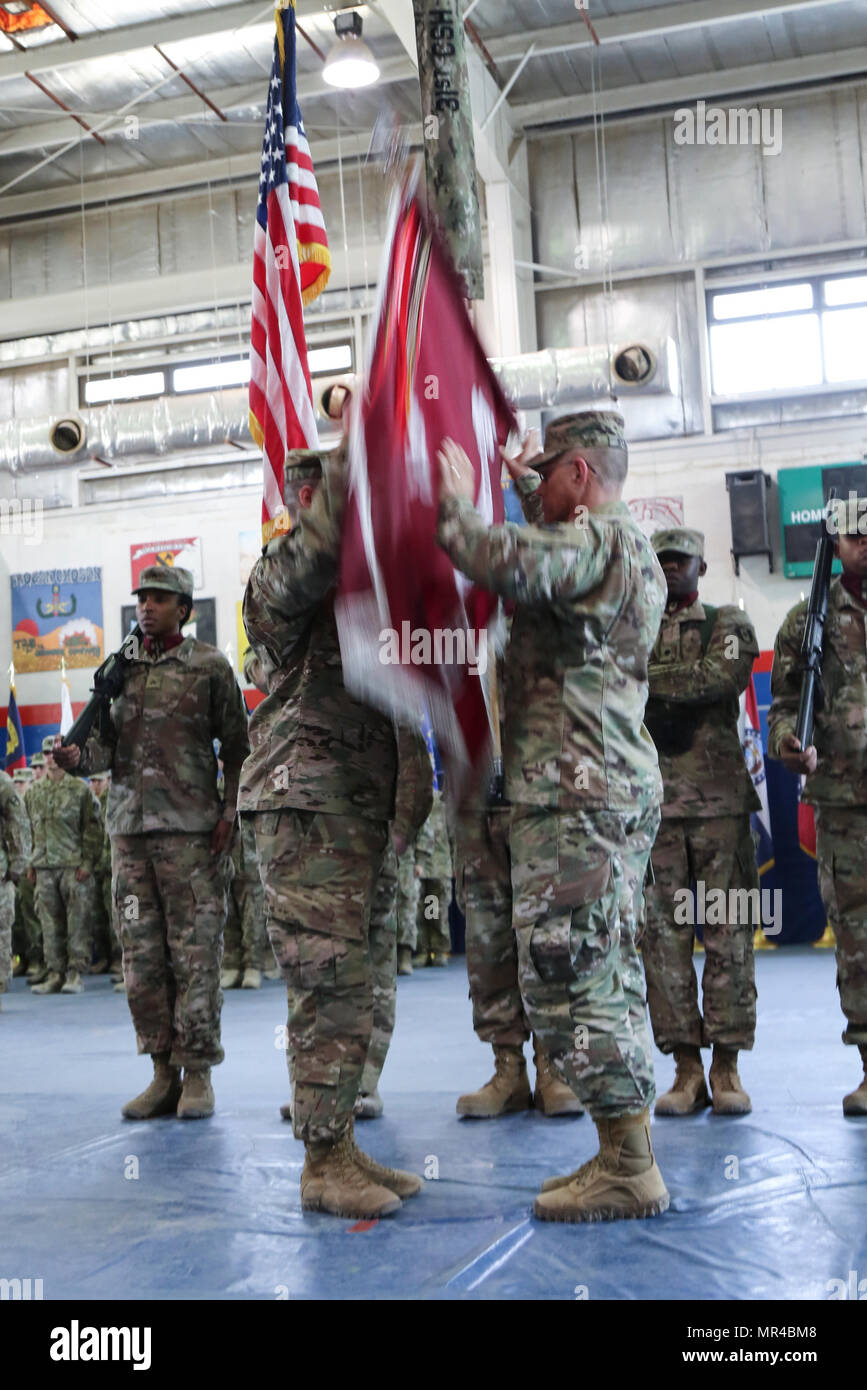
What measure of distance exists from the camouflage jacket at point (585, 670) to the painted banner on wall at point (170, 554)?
33.9 feet

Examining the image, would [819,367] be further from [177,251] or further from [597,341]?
[177,251]

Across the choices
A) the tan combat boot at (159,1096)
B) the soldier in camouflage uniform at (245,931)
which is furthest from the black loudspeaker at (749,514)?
the tan combat boot at (159,1096)

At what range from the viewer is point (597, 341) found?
12219mm

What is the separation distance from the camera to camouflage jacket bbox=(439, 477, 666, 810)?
282 cm

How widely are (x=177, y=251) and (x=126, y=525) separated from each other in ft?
9.25

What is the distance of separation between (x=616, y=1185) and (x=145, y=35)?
10.1 m

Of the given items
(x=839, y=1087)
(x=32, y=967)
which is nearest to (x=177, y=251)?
(x=32, y=967)

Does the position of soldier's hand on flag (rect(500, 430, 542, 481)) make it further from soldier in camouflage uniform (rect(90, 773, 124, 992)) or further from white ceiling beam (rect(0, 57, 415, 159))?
white ceiling beam (rect(0, 57, 415, 159))

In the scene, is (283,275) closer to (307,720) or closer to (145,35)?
(307,720)

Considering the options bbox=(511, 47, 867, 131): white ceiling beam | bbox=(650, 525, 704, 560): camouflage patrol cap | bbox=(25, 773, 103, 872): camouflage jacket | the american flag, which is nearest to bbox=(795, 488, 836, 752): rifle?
bbox=(650, 525, 704, 560): camouflage patrol cap

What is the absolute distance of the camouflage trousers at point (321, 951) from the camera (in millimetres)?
2994

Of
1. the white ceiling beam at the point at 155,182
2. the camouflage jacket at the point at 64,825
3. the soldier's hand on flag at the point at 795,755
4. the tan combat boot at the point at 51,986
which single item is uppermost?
the white ceiling beam at the point at 155,182

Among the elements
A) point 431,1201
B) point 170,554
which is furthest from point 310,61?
point 431,1201

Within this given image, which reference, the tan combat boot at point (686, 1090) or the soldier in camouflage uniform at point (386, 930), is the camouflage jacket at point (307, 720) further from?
the tan combat boot at point (686, 1090)
